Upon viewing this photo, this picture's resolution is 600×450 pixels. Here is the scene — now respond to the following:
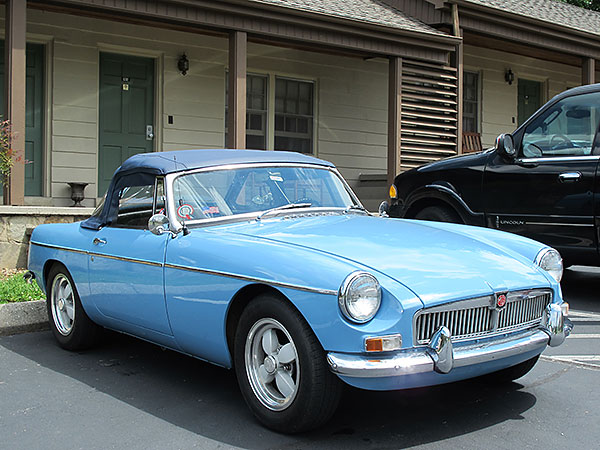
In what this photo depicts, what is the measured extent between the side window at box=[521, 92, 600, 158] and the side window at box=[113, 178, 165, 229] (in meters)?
4.03

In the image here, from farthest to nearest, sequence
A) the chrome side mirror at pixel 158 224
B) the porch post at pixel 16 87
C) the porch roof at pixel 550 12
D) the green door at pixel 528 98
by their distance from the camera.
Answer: the green door at pixel 528 98 → the porch roof at pixel 550 12 → the porch post at pixel 16 87 → the chrome side mirror at pixel 158 224

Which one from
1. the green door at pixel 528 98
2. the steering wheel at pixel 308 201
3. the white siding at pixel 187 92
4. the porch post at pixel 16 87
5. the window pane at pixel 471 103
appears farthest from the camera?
the green door at pixel 528 98

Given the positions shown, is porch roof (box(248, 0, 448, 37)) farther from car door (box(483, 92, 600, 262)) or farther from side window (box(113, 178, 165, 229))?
side window (box(113, 178, 165, 229))

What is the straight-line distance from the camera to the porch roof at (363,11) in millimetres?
11078

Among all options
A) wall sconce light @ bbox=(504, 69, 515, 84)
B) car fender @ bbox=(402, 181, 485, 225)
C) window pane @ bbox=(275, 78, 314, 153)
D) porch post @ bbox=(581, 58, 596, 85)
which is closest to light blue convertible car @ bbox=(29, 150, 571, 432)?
car fender @ bbox=(402, 181, 485, 225)

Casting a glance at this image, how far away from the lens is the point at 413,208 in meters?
8.11

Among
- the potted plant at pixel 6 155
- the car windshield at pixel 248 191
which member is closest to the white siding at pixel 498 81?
the potted plant at pixel 6 155

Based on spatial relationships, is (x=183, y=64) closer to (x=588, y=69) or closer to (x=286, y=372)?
(x=588, y=69)

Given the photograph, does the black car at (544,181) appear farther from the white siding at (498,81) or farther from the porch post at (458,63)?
the white siding at (498,81)

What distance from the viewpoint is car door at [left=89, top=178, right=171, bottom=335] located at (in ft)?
14.2

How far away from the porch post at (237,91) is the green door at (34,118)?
9.88 ft

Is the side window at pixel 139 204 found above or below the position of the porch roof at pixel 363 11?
below

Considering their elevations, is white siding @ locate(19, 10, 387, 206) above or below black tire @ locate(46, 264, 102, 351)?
above

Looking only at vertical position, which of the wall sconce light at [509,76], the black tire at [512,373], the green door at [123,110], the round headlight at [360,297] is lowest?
the black tire at [512,373]
